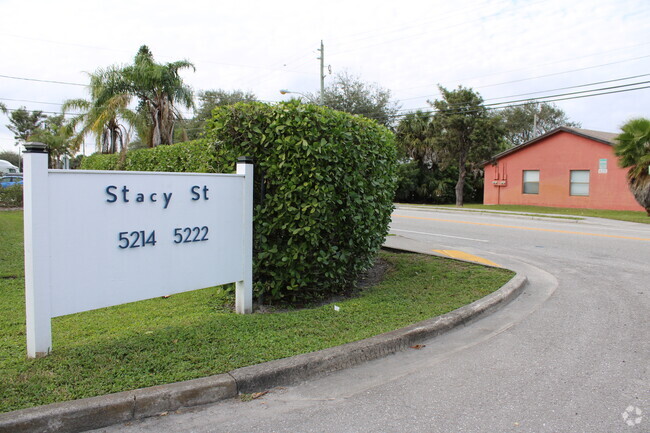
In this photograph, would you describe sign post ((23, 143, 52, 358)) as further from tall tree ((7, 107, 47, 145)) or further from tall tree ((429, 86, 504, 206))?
tall tree ((7, 107, 47, 145))

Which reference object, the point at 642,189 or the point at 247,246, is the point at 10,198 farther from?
the point at 642,189

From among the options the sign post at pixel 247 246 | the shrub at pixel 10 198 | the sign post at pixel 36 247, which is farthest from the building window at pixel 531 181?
the sign post at pixel 36 247

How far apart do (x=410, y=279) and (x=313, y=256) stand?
1995mm

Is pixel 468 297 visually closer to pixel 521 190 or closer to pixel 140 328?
pixel 140 328

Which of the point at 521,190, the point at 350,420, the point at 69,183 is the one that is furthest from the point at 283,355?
the point at 521,190

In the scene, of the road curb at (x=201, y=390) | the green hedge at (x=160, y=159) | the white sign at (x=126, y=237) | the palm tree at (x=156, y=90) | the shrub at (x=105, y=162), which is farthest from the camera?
the palm tree at (x=156, y=90)

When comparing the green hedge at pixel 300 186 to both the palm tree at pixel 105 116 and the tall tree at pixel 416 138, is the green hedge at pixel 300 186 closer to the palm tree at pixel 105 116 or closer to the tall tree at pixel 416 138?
the palm tree at pixel 105 116

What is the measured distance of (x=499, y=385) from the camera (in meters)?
3.91

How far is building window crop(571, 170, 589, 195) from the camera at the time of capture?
27.0m

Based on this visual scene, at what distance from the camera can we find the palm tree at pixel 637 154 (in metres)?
20.0

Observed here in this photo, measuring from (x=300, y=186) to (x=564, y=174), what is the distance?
2629cm

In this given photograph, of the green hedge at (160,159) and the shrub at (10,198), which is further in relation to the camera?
the shrub at (10,198)

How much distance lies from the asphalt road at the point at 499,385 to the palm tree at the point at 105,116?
701 inches

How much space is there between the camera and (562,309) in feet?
20.0
